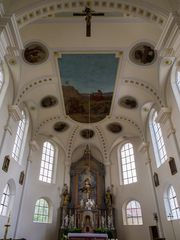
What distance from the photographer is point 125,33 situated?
1090 centimetres

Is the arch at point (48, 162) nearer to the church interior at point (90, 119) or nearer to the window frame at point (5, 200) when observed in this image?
the church interior at point (90, 119)

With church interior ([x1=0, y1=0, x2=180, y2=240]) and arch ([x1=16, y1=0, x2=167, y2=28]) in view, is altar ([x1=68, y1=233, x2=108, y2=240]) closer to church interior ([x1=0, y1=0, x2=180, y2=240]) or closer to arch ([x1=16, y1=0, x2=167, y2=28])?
church interior ([x1=0, y1=0, x2=180, y2=240])

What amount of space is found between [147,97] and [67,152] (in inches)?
340

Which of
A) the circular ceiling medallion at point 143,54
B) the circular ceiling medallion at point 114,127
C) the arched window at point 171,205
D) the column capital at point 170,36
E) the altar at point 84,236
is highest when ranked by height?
the circular ceiling medallion at point 143,54

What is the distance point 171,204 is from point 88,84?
8963 millimetres

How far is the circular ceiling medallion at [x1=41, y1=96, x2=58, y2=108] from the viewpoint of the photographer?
14.5 metres

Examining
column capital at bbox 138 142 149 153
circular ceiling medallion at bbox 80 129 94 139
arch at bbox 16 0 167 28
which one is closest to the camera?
arch at bbox 16 0 167 28

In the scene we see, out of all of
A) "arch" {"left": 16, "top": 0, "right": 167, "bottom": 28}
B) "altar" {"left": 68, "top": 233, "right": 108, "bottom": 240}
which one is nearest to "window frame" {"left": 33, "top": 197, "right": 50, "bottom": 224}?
"altar" {"left": 68, "top": 233, "right": 108, "bottom": 240}

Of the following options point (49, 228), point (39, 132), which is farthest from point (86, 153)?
point (49, 228)

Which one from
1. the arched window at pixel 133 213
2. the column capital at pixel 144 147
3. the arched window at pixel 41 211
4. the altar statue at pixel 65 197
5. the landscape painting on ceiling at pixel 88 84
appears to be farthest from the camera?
the altar statue at pixel 65 197

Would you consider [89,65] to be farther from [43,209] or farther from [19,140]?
[43,209]

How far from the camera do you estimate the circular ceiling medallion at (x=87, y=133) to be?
59.3 feet

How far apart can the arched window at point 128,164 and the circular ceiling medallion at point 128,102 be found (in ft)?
13.3

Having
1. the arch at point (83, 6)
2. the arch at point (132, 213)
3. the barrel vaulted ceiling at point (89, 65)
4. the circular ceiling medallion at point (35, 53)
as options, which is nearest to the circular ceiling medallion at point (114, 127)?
the barrel vaulted ceiling at point (89, 65)
